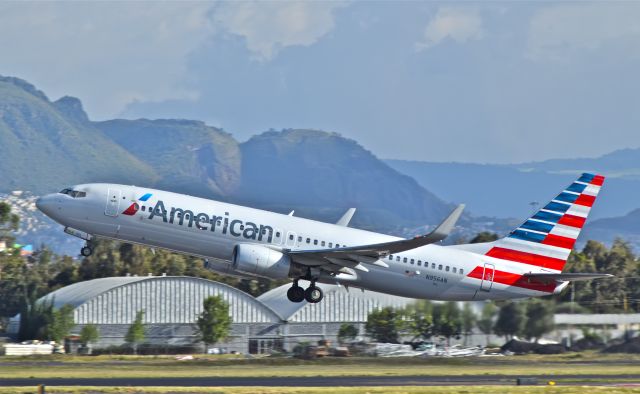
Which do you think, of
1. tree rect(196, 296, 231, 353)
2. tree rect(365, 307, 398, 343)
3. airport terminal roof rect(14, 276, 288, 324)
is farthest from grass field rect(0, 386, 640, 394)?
airport terminal roof rect(14, 276, 288, 324)

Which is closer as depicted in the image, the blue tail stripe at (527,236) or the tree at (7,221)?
the blue tail stripe at (527,236)

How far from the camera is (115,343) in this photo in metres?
84.7

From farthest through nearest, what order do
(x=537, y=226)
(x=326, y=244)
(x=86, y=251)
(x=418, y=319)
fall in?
(x=418, y=319) < (x=537, y=226) < (x=326, y=244) < (x=86, y=251)

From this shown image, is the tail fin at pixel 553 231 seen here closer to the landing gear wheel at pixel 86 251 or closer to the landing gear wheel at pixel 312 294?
the landing gear wheel at pixel 312 294

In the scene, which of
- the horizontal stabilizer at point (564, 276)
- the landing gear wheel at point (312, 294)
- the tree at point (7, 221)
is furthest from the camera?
the tree at point (7, 221)

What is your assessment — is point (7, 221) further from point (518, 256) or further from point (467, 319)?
point (518, 256)

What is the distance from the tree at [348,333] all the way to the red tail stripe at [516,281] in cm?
2157

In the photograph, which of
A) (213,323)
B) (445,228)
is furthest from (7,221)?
(445,228)

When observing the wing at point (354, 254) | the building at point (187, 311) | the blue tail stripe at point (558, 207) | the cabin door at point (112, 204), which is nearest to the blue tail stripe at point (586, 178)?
the blue tail stripe at point (558, 207)

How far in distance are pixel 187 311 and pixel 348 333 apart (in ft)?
71.8

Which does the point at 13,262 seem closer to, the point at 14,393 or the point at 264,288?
the point at 264,288

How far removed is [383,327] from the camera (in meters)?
72.3

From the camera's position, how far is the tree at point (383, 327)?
232 ft

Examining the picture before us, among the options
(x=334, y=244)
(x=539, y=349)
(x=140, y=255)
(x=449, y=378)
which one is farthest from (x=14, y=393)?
(x=140, y=255)
